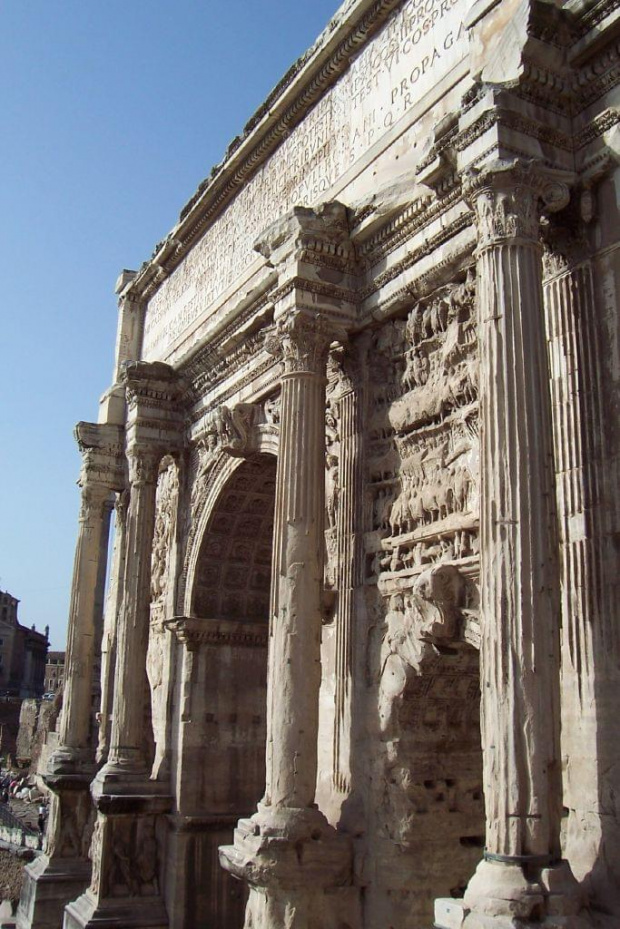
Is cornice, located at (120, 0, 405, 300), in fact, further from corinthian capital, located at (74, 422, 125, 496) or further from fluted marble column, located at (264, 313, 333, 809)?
fluted marble column, located at (264, 313, 333, 809)

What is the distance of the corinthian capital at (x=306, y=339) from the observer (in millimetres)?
8359

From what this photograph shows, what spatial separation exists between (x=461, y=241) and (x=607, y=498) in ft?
8.29

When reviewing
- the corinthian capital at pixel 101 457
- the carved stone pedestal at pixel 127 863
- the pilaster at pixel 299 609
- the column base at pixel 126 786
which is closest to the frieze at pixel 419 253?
the pilaster at pixel 299 609

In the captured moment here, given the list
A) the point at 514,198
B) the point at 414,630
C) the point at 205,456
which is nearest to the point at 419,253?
the point at 514,198

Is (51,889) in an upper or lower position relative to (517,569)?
lower

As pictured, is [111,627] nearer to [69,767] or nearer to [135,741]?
[69,767]

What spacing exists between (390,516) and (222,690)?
16.6 ft

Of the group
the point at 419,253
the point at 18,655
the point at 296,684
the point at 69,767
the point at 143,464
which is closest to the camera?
the point at 296,684

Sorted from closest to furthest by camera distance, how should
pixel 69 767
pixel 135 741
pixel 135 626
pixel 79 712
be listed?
1. pixel 135 741
2. pixel 135 626
3. pixel 69 767
4. pixel 79 712

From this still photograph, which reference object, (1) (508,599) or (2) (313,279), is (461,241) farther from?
(1) (508,599)

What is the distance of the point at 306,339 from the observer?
8.41m

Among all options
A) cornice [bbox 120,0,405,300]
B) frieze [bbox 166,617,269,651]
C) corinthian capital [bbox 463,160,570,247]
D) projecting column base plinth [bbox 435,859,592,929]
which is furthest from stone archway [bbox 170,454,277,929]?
projecting column base plinth [bbox 435,859,592,929]

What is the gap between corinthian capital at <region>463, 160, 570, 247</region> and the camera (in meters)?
6.04

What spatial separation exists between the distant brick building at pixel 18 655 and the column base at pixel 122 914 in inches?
2229
